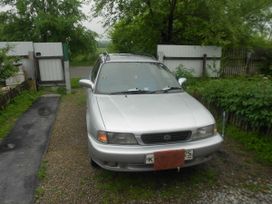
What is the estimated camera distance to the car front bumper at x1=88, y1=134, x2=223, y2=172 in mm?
2730

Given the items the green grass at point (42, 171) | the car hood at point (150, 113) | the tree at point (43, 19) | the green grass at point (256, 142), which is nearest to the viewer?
the car hood at point (150, 113)

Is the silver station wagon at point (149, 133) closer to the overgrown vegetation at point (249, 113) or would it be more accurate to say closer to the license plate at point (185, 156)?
the license plate at point (185, 156)

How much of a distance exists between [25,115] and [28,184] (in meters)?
3.32

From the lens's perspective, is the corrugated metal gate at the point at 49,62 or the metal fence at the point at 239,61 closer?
the corrugated metal gate at the point at 49,62

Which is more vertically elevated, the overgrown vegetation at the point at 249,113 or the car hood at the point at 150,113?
the car hood at the point at 150,113

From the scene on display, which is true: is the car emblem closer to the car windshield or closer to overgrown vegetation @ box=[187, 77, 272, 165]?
the car windshield

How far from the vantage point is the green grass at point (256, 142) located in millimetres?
3826

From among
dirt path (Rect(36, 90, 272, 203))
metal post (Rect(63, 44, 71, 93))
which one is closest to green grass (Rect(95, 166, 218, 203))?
dirt path (Rect(36, 90, 272, 203))

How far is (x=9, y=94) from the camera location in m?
6.73

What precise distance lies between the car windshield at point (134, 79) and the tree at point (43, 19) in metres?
15.2

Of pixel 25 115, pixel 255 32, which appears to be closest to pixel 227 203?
pixel 25 115

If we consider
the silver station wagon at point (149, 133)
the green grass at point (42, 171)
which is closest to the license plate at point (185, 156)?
the silver station wagon at point (149, 133)

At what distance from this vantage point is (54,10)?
18438mm

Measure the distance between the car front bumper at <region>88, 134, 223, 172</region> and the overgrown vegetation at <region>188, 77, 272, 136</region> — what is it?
1.59m
